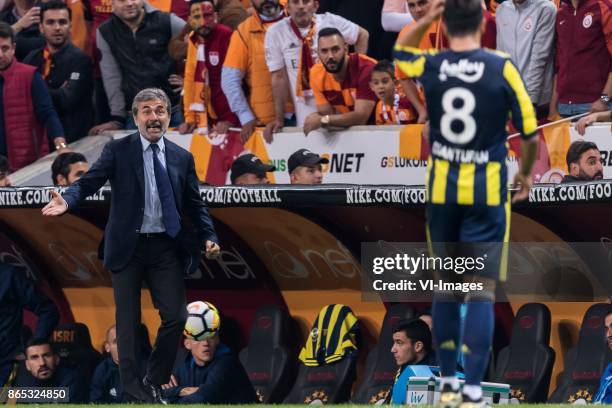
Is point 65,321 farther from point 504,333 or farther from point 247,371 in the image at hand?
point 504,333

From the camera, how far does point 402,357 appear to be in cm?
987

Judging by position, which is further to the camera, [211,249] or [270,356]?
[270,356]

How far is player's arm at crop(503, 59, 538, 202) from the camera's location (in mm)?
6621

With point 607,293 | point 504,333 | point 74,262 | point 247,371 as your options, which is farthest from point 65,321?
point 607,293

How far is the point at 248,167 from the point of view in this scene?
11234 millimetres

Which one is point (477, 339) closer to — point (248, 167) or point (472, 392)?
point (472, 392)

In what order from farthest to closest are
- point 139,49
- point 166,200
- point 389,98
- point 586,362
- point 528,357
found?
point 139,49 < point 389,98 < point 528,357 < point 586,362 < point 166,200

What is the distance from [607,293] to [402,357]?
1.56 meters

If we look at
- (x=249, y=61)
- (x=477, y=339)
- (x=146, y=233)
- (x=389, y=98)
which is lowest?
(x=477, y=339)

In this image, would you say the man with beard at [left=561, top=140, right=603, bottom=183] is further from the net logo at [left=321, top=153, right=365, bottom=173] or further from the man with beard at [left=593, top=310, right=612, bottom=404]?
the net logo at [left=321, top=153, right=365, bottom=173]

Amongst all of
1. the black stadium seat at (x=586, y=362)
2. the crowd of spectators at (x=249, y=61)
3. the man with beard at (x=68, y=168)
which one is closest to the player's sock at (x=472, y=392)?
the black stadium seat at (x=586, y=362)

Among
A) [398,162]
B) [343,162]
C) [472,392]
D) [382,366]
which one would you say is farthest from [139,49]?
[472,392]

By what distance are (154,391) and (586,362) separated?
2.98 meters

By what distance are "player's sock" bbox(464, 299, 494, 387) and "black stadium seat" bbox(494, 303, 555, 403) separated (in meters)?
3.28
